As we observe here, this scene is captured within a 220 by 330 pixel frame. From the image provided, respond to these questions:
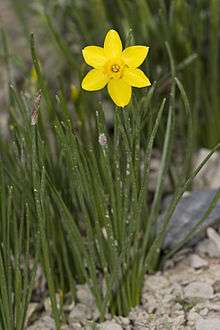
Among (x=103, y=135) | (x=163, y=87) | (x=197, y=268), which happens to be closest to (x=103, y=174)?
(x=103, y=135)

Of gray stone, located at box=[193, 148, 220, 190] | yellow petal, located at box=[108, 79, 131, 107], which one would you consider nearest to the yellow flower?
yellow petal, located at box=[108, 79, 131, 107]

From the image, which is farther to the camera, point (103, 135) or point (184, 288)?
point (184, 288)

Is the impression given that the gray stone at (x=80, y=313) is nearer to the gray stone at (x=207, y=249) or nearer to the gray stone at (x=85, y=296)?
the gray stone at (x=85, y=296)

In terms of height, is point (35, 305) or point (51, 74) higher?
point (51, 74)

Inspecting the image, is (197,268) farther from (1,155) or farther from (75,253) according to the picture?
(1,155)

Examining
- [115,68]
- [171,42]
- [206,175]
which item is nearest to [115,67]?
[115,68]

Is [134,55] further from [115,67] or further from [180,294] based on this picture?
[180,294]
